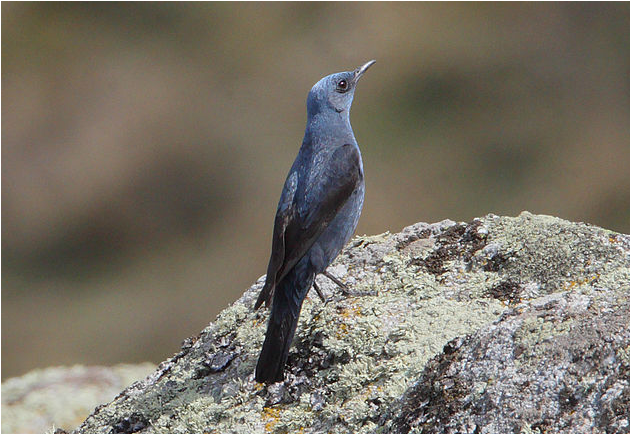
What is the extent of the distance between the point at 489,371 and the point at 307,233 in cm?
175

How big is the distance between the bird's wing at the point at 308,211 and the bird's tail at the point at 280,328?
10 cm

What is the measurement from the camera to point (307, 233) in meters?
4.54

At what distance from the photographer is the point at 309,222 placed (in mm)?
4578

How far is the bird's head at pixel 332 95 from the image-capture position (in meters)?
5.32

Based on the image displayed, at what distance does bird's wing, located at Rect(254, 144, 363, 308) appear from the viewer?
445 centimetres

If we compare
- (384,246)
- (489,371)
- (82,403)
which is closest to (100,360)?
(82,403)

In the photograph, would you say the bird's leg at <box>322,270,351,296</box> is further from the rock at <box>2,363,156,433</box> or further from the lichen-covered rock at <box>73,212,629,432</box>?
the rock at <box>2,363,156,433</box>

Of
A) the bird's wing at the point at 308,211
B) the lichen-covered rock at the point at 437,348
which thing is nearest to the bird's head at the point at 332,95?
the bird's wing at the point at 308,211

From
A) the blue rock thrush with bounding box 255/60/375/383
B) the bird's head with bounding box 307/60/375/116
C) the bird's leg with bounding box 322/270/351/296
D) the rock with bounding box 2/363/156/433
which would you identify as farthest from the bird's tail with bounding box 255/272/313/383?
the rock with bounding box 2/363/156/433

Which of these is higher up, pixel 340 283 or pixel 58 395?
pixel 58 395

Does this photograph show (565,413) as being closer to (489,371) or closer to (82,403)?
(489,371)

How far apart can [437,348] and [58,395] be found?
389cm

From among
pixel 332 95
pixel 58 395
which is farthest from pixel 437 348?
pixel 58 395

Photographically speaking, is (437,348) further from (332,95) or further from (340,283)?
(332,95)
